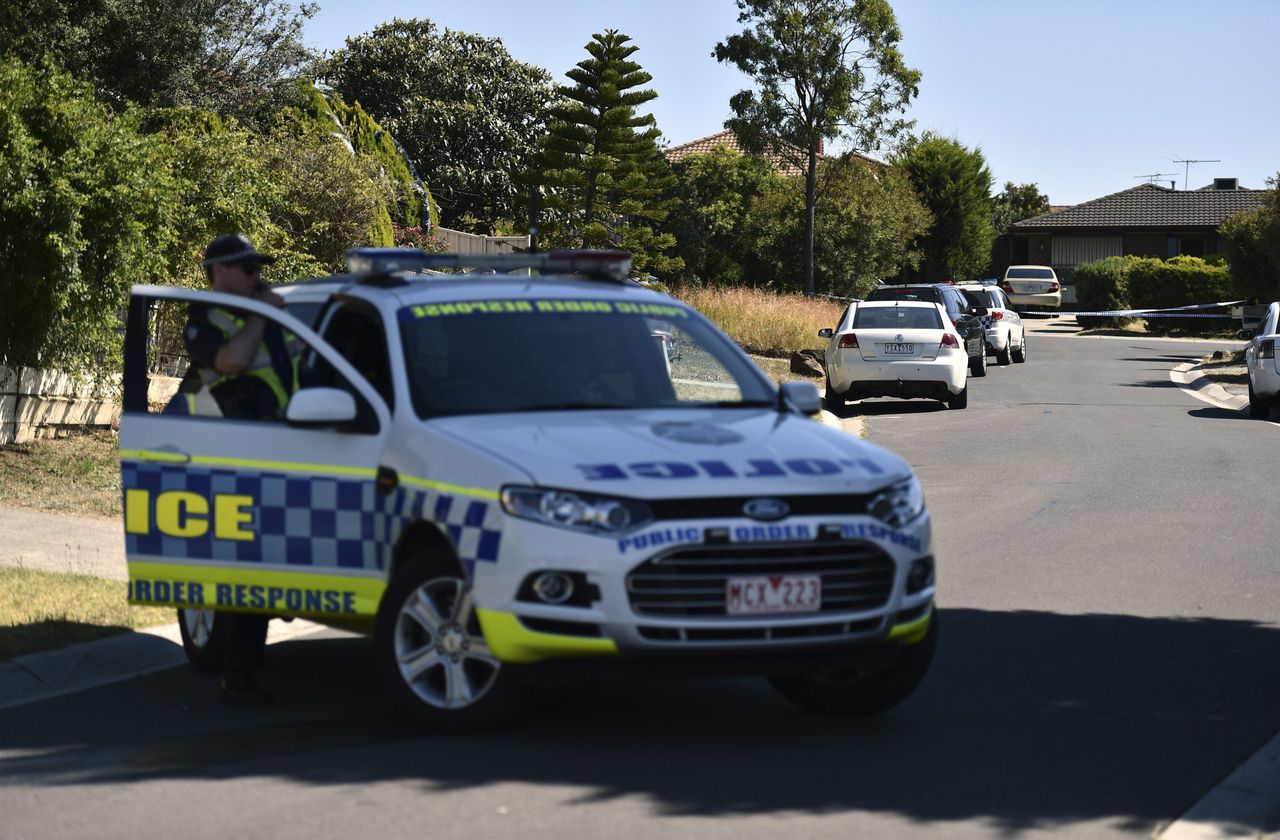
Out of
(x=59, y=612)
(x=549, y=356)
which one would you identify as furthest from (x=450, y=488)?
(x=59, y=612)

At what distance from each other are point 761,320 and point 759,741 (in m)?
29.4

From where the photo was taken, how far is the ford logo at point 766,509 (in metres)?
6.28

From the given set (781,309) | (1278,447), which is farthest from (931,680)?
(781,309)

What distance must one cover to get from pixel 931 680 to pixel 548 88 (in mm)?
55652

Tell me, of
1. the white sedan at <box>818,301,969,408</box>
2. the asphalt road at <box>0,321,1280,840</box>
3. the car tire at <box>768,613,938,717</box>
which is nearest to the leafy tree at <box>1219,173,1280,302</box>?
the white sedan at <box>818,301,969,408</box>

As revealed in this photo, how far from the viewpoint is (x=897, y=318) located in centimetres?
2495

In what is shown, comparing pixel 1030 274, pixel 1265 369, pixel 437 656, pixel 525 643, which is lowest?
pixel 437 656

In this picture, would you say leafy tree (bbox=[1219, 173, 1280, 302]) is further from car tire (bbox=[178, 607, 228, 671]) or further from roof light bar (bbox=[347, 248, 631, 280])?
car tire (bbox=[178, 607, 228, 671])

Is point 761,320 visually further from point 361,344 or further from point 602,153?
point 361,344

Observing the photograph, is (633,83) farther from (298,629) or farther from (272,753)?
(272,753)

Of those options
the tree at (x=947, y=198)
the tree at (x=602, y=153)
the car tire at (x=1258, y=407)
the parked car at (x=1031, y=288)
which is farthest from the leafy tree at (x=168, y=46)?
the tree at (x=947, y=198)

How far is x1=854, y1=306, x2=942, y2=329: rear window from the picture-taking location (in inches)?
977

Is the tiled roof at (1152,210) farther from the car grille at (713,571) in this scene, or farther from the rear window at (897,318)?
the car grille at (713,571)

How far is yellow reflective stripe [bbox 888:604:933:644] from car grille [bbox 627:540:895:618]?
1.14 ft
